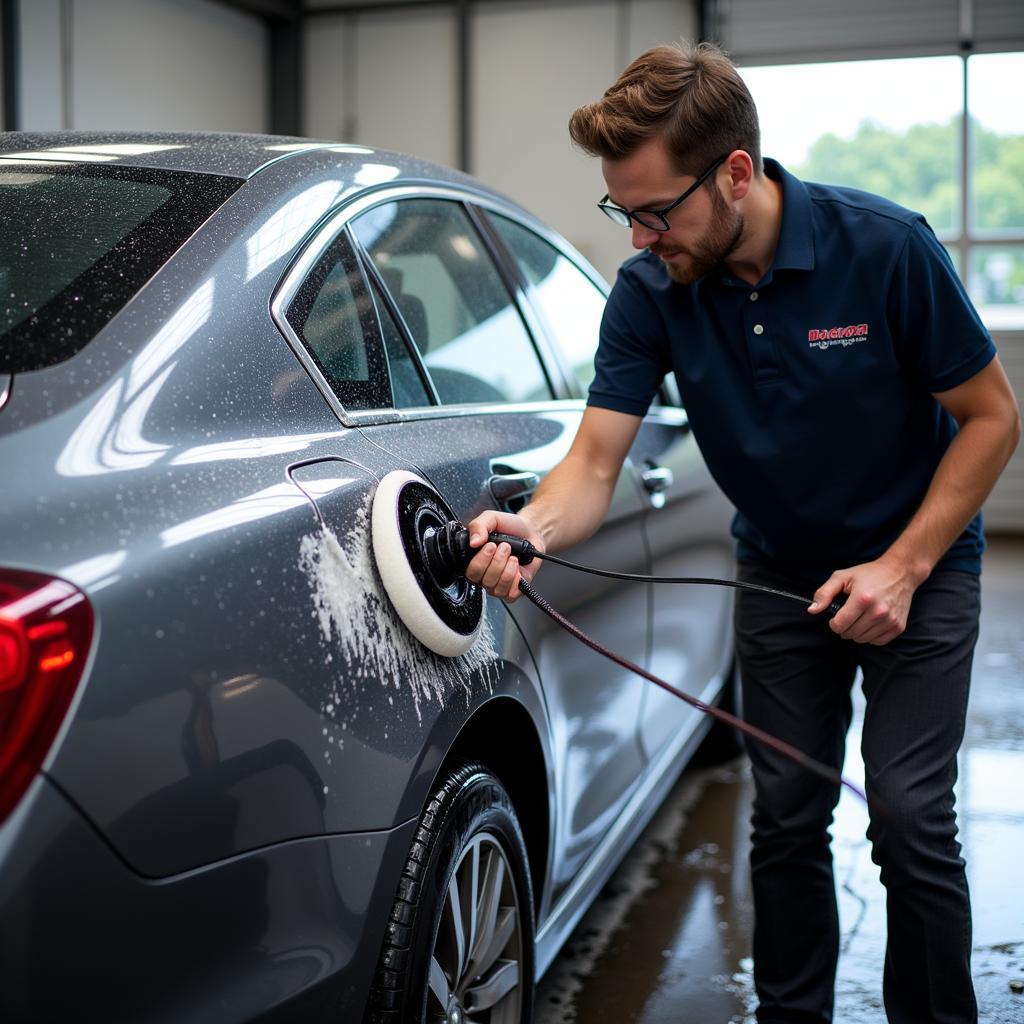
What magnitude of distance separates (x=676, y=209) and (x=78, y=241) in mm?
869

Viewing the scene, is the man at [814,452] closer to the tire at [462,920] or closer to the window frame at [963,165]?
the tire at [462,920]

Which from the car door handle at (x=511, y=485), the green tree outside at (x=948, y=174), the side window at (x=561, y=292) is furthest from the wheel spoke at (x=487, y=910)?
the green tree outside at (x=948, y=174)

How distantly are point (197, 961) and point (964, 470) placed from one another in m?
1.29

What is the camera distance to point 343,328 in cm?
175

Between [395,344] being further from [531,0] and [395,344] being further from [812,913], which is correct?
[531,0]

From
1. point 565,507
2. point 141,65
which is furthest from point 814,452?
point 141,65

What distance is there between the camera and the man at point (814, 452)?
1.86 m

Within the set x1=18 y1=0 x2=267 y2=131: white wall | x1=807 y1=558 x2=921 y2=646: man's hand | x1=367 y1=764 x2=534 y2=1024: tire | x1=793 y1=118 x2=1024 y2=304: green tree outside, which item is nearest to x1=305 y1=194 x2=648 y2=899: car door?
x1=367 y1=764 x2=534 y2=1024: tire

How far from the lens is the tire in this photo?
1.46m

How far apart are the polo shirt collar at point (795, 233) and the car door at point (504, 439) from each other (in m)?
0.53

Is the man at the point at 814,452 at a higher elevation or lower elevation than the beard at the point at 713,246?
lower

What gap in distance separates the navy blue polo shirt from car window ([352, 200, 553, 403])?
1.14ft

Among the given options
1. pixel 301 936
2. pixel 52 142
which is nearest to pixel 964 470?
pixel 301 936

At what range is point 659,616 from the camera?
268cm
